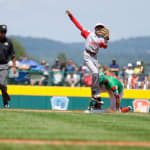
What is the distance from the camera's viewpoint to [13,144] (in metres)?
5.52

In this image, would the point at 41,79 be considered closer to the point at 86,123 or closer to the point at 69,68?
the point at 69,68

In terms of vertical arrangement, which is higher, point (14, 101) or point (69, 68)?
point (69, 68)

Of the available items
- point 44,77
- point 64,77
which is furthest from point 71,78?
point 44,77

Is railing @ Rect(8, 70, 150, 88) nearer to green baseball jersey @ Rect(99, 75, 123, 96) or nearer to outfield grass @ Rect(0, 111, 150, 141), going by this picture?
green baseball jersey @ Rect(99, 75, 123, 96)

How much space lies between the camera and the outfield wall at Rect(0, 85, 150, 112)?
18844 millimetres

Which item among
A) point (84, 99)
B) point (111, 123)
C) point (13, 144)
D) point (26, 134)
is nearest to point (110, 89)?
point (111, 123)

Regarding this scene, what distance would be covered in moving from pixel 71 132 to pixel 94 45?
4086mm

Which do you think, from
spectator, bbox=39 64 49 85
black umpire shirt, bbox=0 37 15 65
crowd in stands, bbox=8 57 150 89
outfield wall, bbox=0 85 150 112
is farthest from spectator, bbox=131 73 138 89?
black umpire shirt, bbox=0 37 15 65

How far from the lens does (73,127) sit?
7.25 metres

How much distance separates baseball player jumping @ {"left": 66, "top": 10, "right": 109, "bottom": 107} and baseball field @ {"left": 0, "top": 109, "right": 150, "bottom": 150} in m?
1.60

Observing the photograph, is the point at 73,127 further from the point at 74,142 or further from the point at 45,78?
the point at 45,78

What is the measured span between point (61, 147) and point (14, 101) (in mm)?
14152

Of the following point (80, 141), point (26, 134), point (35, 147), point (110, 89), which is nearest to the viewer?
point (35, 147)

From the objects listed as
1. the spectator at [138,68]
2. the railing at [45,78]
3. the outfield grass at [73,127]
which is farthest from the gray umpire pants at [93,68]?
the spectator at [138,68]
